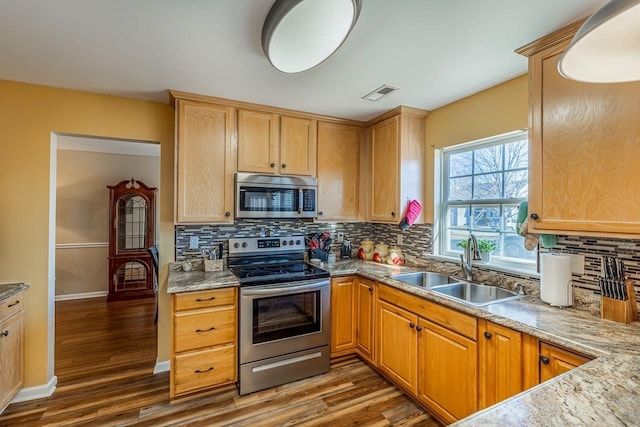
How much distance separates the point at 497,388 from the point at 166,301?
2.59 m

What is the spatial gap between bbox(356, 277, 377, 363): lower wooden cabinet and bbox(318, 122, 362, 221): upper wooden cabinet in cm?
78

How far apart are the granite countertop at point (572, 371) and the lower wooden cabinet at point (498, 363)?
3.0 inches

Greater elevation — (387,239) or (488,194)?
(488,194)

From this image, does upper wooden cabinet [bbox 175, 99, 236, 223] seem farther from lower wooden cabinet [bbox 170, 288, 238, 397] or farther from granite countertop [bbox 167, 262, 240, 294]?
→ lower wooden cabinet [bbox 170, 288, 238, 397]

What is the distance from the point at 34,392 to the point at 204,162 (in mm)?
2163

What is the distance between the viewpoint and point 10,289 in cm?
207

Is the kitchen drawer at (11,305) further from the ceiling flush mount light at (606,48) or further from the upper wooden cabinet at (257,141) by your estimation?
the ceiling flush mount light at (606,48)

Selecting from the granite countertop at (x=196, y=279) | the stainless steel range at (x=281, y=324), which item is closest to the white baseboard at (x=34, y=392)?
the granite countertop at (x=196, y=279)

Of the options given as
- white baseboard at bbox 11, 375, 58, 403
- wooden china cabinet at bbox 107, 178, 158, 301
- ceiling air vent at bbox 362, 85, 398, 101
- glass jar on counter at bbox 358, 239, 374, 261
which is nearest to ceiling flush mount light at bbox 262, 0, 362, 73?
ceiling air vent at bbox 362, 85, 398, 101

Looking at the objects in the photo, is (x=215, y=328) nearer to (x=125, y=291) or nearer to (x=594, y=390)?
(x=594, y=390)

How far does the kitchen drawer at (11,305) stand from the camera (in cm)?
196

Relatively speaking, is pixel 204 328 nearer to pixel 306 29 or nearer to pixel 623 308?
pixel 306 29

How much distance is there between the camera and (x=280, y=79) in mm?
2166

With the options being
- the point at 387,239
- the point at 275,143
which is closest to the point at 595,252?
the point at 387,239
